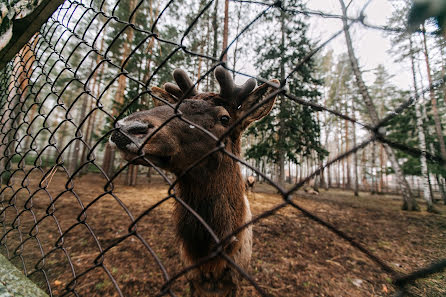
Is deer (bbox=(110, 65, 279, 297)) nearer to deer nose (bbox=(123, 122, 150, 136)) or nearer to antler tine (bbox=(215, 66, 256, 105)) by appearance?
antler tine (bbox=(215, 66, 256, 105))

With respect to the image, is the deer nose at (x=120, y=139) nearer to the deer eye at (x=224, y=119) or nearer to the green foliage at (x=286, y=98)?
the deer eye at (x=224, y=119)

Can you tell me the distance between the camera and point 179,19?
10.7m

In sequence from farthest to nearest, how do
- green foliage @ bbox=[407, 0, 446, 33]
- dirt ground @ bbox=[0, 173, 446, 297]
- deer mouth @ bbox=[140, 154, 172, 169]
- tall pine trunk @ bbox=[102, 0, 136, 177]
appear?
tall pine trunk @ bbox=[102, 0, 136, 177], dirt ground @ bbox=[0, 173, 446, 297], deer mouth @ bbox=[140, 154, 172, 169], green foliage @ bbox=[407, 0, 446, 33]

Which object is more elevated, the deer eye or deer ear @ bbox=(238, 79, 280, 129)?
deer ear @ bbox=(238, 79, 280, 129)

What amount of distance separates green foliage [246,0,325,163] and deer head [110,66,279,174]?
1099 centimetres

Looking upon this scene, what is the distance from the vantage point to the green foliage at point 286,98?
13.1 m

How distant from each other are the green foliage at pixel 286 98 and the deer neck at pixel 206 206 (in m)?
11.1

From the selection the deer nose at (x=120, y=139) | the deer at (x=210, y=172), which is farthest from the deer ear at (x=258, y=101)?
the deer nose at (x=120, y=139)

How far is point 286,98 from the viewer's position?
13.0 m

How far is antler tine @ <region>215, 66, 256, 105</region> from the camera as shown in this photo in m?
2.04

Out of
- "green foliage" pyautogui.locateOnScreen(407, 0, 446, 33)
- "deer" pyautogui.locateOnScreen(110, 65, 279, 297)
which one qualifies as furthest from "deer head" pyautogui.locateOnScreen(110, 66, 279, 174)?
"green foliage" pyautogui.locateOnScreen(407, 0, 446, 33)

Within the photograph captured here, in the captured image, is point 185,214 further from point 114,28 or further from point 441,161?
point 114,28

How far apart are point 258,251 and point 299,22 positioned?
15.2 m

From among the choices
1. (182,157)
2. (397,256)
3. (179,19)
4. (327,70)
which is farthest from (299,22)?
(182,157)
